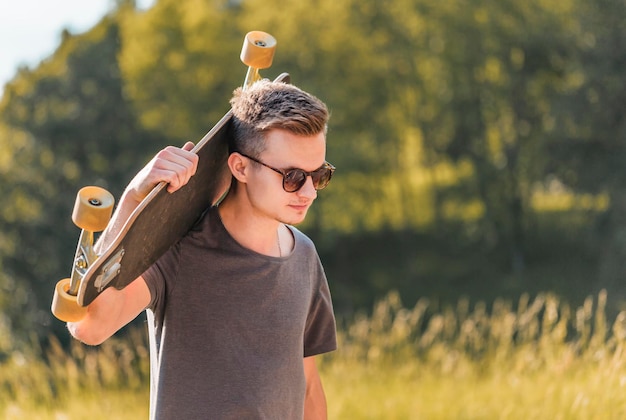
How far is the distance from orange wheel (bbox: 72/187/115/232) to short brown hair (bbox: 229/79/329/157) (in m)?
0.45

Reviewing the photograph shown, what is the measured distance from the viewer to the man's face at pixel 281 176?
2.18 meters

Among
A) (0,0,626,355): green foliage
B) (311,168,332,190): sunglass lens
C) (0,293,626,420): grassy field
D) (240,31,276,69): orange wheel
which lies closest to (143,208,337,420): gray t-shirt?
(311,168,332,190): sunglass lens

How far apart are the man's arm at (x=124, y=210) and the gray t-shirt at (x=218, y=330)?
15 centimetres

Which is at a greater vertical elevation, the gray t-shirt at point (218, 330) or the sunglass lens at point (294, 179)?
the sunglass lens at point (294, 179)

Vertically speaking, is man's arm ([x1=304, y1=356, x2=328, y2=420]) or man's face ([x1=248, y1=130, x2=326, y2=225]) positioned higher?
man's face ([x1=248, y1=130, x2=326, y2=225])

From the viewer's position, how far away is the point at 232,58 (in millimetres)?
36812

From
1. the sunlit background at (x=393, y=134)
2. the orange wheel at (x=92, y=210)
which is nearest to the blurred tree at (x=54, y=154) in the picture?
the sunlit background at (x=393, y=134)

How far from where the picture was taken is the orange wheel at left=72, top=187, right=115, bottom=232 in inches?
71.7

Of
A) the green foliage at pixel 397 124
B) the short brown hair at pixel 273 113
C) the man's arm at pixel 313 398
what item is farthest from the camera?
the green foliage at pixel 397 124

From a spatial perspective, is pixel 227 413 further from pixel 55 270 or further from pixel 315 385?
pixel 55 270

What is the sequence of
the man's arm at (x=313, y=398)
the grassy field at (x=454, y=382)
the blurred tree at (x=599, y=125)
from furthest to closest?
the blurred tree at (x=599, y=125), the grassy field at (x=454, y=382), the man's arm at (x=313, y=398)

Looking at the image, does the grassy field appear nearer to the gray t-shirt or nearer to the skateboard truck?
the gray t-shirt

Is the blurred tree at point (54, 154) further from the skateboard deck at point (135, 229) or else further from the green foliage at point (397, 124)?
the skateboard deck at point (135, 229)

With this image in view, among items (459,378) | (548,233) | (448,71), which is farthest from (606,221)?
(459,378)
